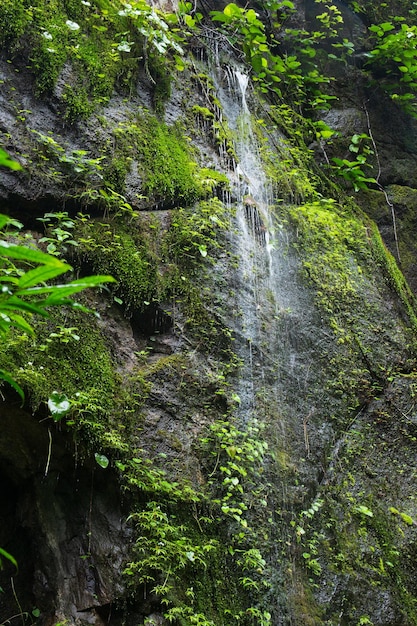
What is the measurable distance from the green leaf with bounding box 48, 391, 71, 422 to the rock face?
6.9 inches

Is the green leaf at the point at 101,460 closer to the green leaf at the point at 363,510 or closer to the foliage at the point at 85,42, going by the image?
the green leaf at the point at 363,510

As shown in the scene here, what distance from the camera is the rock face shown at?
126 inches

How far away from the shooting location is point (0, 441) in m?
3.17

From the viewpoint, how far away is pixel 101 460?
3186mm

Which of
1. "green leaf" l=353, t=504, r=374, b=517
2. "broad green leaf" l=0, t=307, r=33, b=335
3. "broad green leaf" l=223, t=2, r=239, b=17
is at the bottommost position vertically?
"green leaf" l=353, t=504, r=374, b=517

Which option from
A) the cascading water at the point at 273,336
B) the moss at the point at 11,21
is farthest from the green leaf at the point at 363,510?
the moss at the point at 11,21

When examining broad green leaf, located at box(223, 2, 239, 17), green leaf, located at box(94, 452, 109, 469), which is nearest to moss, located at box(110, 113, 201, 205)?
broad green leaf, located at box(223, 2, 239, 17)

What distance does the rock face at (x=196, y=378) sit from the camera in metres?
3.20

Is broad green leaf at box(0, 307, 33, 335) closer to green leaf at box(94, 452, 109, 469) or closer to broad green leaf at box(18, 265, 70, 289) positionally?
broad green leaf at box(18, 265, 70, 289)

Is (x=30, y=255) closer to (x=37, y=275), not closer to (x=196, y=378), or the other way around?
(x=37, y=275)

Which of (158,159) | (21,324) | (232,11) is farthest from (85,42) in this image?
(21,324)

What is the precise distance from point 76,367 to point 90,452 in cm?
59

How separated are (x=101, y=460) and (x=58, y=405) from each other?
48cm

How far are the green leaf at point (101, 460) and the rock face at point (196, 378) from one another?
0.15ft
